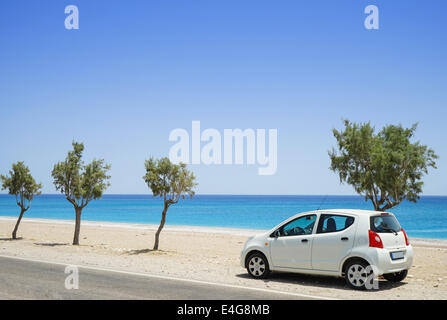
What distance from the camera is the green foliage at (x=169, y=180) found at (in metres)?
Answer: 21.3

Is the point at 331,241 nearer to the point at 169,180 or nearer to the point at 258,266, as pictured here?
the point at 258,266

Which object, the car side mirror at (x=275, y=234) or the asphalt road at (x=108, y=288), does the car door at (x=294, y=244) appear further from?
the asphalt road at (x=108, y=288)

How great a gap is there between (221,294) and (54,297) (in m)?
3.35

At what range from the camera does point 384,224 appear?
960 cm

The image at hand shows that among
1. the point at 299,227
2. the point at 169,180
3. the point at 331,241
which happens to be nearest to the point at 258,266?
the point at 299,227

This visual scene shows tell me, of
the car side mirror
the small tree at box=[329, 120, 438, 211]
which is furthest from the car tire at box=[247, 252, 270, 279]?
the small tree at box=[329, 120, 438, 211]

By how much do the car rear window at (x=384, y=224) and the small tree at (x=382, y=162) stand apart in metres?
5.26

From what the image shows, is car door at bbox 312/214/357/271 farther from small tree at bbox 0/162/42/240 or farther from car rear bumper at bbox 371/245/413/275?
small tree at bbox 0/162/42/240

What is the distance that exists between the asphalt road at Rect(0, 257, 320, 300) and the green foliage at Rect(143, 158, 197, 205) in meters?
10.3

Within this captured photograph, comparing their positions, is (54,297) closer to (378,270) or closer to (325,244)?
(325,244)

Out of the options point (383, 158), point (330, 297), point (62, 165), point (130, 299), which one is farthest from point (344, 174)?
point (62, 165)

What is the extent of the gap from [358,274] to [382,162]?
6.65 m
